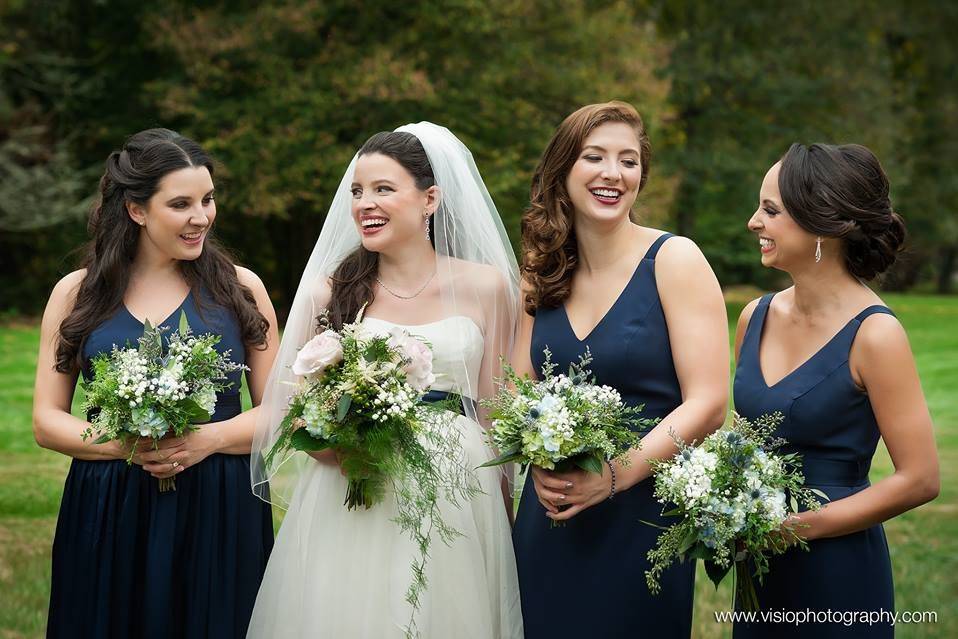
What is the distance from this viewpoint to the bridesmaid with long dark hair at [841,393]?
396 centimetres

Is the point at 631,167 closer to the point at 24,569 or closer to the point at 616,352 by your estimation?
the point at 616,352

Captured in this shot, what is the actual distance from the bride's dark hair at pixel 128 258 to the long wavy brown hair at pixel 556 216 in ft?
4.47

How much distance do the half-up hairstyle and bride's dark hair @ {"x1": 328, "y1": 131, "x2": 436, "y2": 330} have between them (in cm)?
162

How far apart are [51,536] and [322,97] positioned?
1485 cm

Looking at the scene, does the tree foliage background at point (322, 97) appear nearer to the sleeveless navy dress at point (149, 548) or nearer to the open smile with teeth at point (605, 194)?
the sleeveless navy dress at point (149, 548)

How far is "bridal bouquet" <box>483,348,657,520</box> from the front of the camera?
13.0ft

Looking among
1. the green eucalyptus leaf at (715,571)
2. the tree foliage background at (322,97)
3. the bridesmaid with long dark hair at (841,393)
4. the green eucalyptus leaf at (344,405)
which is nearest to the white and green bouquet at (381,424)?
the green eucalyptus leaf at (344,405)

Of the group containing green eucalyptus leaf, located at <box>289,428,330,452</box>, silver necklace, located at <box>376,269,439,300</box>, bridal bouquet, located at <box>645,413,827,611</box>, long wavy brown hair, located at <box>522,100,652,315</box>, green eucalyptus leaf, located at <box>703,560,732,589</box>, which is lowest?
green eucalyptus leaf, located at <box>703,560,732,589</box>

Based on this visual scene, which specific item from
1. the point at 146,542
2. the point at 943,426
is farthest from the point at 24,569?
the point at 943,426

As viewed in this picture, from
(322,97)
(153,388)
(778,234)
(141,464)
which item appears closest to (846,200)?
(778,234)

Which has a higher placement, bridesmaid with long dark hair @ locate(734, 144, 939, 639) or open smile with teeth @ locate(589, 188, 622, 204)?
open smile with teeth @ locate(589, 188, 622, 204)

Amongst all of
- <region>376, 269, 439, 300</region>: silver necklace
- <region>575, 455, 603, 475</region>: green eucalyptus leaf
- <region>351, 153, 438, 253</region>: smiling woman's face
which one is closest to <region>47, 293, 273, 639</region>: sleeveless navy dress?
<region>376, 269, 439, 300</region>: silver necklace

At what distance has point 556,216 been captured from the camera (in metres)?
4.75

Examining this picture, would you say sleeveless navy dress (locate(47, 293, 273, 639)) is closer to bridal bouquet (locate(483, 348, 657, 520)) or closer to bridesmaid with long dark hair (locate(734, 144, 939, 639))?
bridal bouquet (locate(483, 348, 657, 520))
